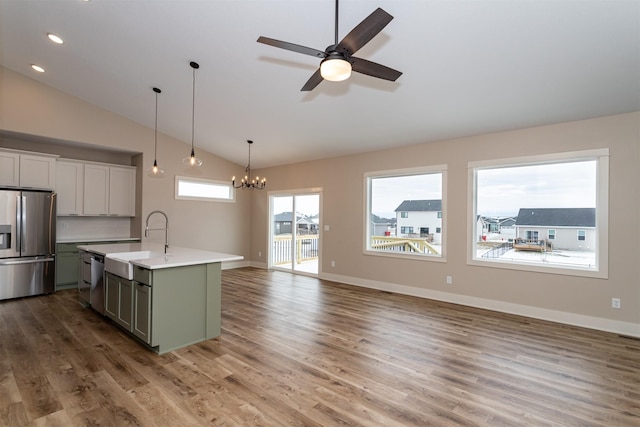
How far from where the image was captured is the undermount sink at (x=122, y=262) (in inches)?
129

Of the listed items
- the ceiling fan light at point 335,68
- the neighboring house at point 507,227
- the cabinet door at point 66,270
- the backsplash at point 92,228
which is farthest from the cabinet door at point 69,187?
the neighboring house at point 507,227

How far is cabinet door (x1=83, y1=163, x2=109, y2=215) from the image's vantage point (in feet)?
19.9

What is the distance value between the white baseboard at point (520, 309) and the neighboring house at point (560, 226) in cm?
92

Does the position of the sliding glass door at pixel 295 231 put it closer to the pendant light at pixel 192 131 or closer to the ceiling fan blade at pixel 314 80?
the pendant light at pixel 192 131

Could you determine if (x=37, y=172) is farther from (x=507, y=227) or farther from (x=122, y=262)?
(x=507, y=227)

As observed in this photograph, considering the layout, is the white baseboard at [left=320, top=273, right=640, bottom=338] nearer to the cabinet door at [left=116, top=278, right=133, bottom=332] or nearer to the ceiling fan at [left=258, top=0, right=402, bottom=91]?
the ceiling fan at [left=258, top=0, right=402, bottom=91]

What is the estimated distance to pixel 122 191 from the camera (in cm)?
654

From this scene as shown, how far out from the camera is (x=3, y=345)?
318 cm

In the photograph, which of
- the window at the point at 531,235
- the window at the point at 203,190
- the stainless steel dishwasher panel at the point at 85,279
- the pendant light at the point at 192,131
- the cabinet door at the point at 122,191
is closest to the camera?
the pendant light at the point at 192,131

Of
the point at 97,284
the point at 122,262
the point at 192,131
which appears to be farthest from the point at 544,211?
the point at 192,131

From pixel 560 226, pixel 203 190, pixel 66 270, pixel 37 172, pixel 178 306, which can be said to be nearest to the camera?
pixel 178 306

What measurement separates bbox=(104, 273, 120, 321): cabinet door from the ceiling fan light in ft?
10.8

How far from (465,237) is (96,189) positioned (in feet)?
23.3

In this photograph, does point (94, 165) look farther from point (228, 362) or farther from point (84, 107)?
point (228, 362)
